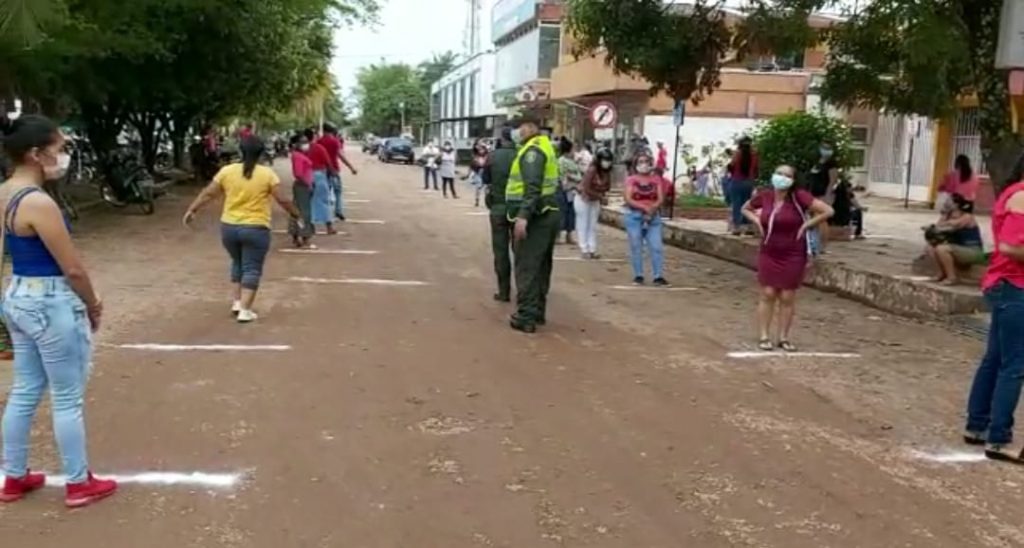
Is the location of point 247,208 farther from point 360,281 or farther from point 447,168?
point 447,168

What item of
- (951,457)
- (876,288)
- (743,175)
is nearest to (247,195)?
(951,457)

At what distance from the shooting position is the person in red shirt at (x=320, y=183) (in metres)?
16.1

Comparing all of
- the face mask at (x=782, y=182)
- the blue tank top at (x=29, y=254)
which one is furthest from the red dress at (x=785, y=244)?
the blue tank top at (x=29, y=254)

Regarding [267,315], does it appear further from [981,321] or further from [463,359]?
[981,321]

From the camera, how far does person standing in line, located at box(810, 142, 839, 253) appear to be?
1669 cm

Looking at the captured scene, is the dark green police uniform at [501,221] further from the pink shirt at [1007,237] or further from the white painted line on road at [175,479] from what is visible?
the white painted line on road at [175,479]

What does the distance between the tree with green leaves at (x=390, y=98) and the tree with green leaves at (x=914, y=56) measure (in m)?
94.6

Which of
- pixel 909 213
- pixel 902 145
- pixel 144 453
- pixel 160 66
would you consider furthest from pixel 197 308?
pixel 902 145

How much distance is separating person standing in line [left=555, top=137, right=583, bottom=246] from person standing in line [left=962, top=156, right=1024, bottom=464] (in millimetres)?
10290

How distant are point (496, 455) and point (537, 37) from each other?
53649 millimetres

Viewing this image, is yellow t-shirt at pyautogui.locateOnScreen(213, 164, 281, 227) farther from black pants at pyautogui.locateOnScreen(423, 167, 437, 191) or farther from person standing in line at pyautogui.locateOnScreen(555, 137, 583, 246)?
black pants at pyautogui.locateOnScreen(423, 167, 437, 191)

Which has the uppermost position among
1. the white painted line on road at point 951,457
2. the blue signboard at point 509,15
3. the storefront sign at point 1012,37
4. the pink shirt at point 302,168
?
the blue signboard at point 509,15

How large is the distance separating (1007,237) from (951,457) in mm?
1256

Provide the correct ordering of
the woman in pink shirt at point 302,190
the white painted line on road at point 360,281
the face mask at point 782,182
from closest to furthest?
the face mask at point 782,182, the white painted line on road at point 360,281, the woman in pink shirt at point 302,190
